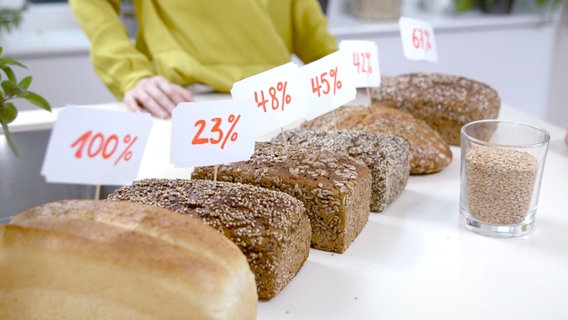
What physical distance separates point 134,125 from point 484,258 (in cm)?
61

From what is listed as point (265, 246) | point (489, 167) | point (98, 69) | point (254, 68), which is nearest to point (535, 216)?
point (489, 167)

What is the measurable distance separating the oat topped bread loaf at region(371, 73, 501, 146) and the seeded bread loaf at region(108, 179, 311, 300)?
2.36ft

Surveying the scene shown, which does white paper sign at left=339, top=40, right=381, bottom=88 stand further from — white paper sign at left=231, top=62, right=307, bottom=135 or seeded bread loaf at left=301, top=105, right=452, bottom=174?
white paper sign at left=231, top=62, right=307, bottom=135

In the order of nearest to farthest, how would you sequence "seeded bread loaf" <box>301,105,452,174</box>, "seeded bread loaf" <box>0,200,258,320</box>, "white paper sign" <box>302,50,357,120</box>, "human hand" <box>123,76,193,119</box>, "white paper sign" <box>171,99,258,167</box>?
"seeded bread loaf" <box>0,200,258,320</box> → "white paper sign" <box>171,99,258,167</box> → "white paper sign" <box>302,50,357,120</box> → "seeded bread loaf" <box>301,105,452,174</box> → "human hand" <box>123,76,193,119</box>

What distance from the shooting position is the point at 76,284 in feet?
2.79

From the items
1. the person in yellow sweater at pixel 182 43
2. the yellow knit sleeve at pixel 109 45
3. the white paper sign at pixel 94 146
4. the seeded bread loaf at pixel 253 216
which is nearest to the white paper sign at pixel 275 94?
the seeded bread loaf at pixel 253 216

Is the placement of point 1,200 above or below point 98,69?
below

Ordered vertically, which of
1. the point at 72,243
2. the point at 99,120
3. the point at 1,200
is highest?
the point at 99,120

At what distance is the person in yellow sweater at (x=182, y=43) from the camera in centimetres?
194

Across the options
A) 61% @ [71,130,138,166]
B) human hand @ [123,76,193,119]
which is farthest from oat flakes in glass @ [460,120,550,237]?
human hand @ [123,76,193,119]

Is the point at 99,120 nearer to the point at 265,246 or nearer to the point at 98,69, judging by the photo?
the point at 265,246

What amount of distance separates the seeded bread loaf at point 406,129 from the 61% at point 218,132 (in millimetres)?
388

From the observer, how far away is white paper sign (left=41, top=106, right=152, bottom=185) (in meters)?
0.86

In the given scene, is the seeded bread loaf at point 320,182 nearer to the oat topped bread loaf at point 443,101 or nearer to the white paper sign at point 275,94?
the white paper sign at point 275,94
